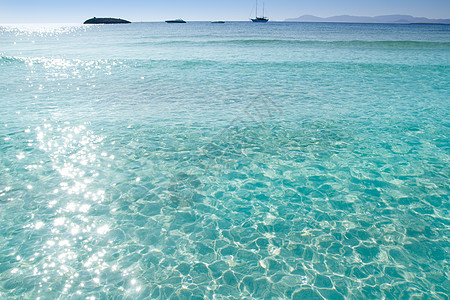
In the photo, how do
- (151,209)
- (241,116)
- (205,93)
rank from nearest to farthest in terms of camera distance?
(151,209) < (241,116) < (205,93)

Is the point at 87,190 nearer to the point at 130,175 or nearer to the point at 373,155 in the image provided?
the point at 130,175

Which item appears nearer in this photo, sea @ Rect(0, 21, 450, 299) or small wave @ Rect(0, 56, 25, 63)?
sea @ Rect(0, 21, 450, 299)

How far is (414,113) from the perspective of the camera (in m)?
16.2

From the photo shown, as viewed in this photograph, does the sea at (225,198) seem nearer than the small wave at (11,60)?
Yes

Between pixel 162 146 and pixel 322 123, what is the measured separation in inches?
324

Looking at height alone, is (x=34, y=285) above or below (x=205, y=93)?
below

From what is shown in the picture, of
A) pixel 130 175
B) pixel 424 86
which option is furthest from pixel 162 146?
pixel 424 86

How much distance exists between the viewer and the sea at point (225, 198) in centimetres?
607

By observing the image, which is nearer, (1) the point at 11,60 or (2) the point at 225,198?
(2) the point at 225,198

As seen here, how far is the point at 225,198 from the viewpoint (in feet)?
29.0

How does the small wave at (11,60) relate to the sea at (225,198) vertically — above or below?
above

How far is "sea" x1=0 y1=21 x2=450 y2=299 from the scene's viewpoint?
239 inches

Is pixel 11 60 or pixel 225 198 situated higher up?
pixel 11 60

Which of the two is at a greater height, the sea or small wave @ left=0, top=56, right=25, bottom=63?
small wave @ left=0, top=56, right=25, bottom=63
